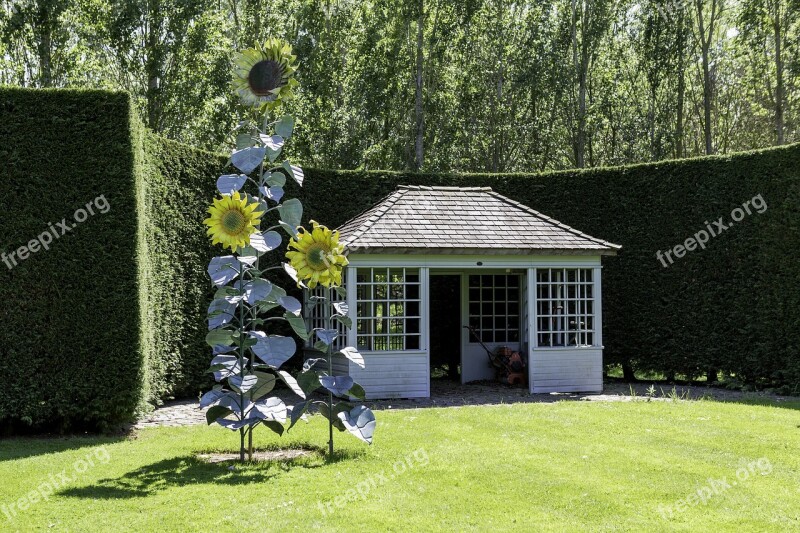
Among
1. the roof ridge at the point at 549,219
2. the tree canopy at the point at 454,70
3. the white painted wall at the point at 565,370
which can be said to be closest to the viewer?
the white painted wall at the point at 565,370

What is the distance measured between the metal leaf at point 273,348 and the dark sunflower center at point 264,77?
2.20 m

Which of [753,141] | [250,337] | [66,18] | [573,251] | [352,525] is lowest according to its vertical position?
[352,525]

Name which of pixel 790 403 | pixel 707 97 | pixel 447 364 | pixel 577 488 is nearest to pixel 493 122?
pixel 707 97

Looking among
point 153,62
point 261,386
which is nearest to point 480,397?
point 261,386

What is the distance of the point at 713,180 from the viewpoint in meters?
12.7

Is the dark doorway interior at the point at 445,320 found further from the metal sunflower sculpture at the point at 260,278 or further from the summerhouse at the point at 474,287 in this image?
the metal sunflower sculpture at the point at 260,278

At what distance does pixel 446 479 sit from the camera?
20.7 feet

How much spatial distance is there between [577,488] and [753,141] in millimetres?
23298

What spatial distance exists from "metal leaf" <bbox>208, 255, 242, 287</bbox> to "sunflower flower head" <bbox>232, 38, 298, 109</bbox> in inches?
57.5

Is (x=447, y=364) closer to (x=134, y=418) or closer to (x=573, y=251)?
(x=573, y=251)

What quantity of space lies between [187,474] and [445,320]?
8.21 metres

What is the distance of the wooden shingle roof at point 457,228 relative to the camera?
452 inches

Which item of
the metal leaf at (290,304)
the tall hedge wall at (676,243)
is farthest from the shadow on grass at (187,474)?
the tall hedge wall at (676,243)

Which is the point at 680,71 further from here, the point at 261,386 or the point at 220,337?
the point at 220,337
